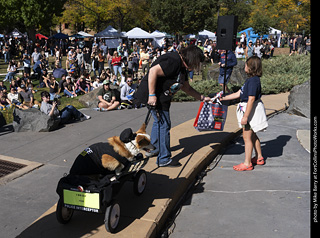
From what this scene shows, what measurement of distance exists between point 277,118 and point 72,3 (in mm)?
47587

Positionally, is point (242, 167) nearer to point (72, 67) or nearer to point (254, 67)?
point (254, 67)

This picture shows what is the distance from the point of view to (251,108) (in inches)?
201

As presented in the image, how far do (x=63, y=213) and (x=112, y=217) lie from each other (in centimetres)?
54

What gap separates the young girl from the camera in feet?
16.5

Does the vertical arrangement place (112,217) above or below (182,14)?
below

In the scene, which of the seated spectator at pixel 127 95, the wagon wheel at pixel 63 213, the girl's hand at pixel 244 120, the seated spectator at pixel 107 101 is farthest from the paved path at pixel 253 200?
the seated spectator at pixel 127 95

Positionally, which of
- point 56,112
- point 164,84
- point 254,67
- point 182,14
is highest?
point 182,14

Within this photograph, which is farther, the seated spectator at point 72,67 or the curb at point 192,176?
the seated spectator at point 72,67

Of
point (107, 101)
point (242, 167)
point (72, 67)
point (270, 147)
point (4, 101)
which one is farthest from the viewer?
point (72, 67)

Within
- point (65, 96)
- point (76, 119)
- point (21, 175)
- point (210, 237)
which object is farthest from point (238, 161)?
point (65, 96)

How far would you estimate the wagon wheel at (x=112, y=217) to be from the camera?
3430mm

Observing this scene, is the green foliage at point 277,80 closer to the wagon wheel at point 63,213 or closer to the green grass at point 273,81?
the green grass at point 273,81

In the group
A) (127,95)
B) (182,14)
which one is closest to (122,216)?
(127,95)

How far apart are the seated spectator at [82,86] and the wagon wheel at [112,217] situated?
1164cm
